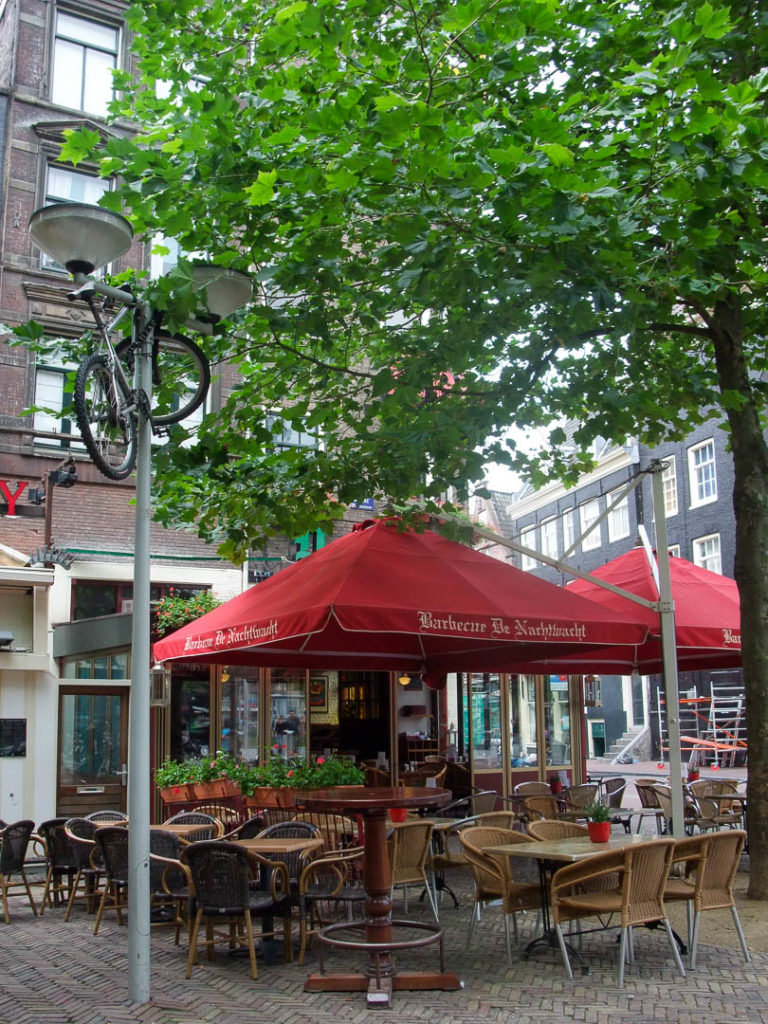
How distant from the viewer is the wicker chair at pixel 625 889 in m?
6.67

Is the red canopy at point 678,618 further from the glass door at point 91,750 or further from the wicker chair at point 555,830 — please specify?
the glass door at point 91,750

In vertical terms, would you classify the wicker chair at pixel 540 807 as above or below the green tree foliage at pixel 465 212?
below

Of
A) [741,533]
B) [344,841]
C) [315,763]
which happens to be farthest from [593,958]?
[315,763]

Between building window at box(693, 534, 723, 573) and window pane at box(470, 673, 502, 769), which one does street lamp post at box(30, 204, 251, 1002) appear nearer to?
window pane at box(470, 673, 502, 769)

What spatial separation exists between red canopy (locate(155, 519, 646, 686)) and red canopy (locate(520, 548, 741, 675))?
469 millimetres

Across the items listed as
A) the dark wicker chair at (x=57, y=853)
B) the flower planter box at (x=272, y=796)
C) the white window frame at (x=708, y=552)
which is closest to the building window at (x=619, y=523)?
the white window frame at (x=708, y=552)

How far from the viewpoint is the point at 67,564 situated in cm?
1456

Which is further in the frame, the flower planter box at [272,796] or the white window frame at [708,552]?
the white window frame at [708,552]

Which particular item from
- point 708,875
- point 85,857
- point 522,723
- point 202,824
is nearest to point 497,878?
point 708,875

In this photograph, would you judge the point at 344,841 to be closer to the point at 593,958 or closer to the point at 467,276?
the point at 593,958

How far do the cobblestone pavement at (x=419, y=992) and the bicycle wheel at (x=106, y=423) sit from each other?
11.0 feet

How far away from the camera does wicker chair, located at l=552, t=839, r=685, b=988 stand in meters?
6.67

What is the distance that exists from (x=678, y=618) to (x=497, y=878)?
3916 millimetres

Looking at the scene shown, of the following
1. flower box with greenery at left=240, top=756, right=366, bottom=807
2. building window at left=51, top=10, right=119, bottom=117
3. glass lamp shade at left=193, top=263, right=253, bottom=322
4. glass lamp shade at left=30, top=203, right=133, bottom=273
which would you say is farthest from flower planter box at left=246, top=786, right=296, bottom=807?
building window at left=51, top=10, right=119, bottom=117
